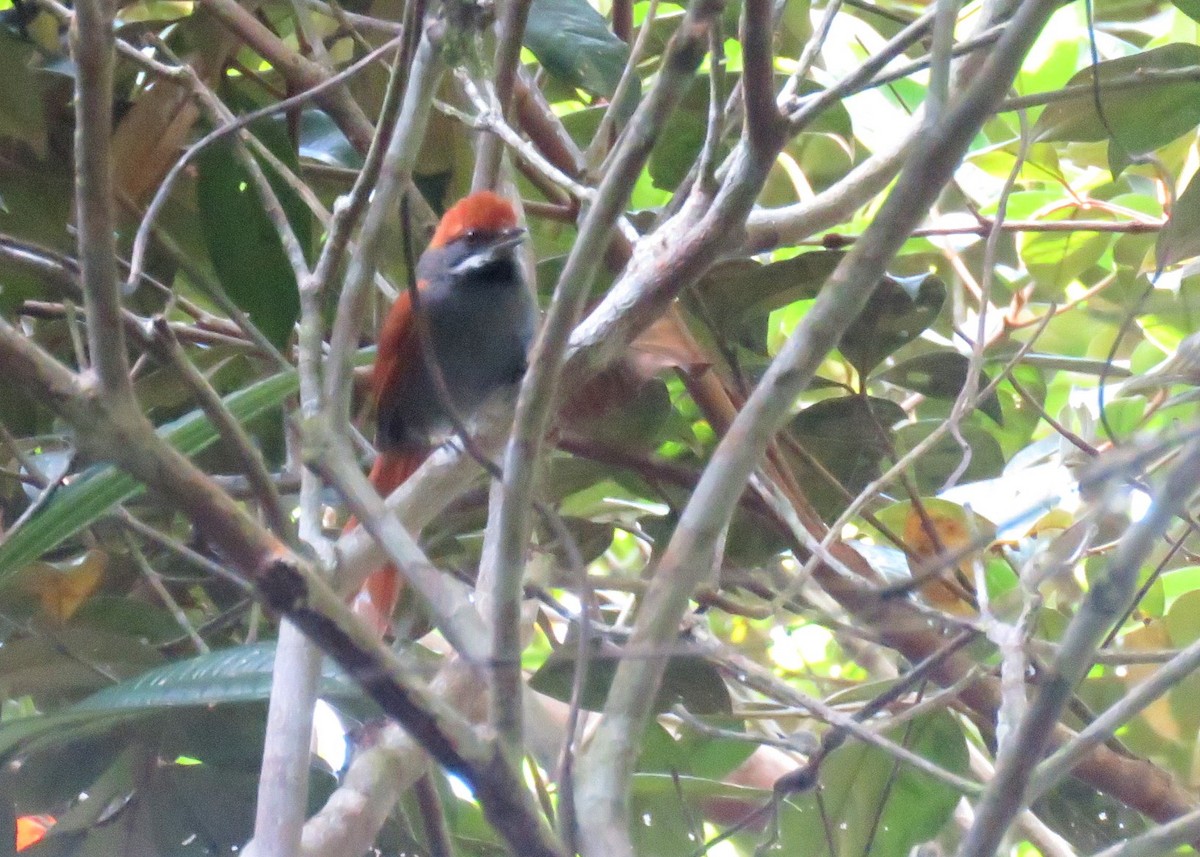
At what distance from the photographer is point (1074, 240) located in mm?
2248

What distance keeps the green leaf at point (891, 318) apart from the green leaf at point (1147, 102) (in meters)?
0.36

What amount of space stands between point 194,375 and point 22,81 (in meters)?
1.18

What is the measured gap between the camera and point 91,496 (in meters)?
1.22

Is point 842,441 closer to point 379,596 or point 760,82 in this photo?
point 379,596

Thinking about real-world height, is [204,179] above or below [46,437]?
above

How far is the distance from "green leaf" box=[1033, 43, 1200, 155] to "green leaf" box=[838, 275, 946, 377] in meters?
0.36

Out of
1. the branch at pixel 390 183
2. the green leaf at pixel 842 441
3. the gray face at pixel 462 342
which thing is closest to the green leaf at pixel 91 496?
the branch at pixel 390 183

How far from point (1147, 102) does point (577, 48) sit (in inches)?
34.5

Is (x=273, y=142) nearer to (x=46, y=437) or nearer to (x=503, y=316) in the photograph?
(x=46, y=437)

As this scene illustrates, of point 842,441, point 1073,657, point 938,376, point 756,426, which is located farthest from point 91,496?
point 938,376

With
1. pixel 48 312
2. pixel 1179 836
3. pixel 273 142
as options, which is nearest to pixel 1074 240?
pixel 273 142

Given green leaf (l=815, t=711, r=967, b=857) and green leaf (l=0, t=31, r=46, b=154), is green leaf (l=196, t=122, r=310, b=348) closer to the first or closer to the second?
green leaf (l=0, t=31, r=46, b=154)

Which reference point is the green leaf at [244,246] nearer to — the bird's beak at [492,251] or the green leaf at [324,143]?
the green leaf at [324,143]

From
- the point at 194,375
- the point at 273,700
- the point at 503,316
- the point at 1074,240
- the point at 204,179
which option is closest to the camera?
the point at 194,375
